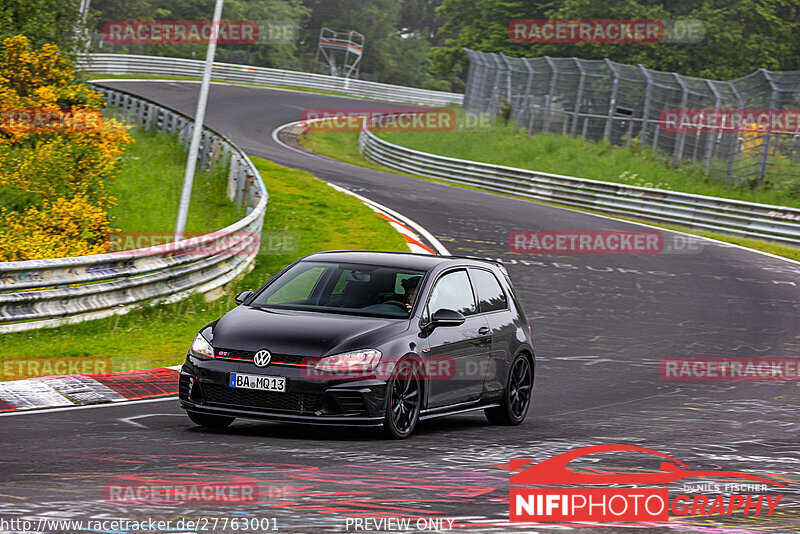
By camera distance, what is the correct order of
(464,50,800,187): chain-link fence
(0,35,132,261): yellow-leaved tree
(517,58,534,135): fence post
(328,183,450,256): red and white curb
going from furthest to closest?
(517,58,534,135): fence post, (464,50,800,187): chain-link fence, (328,183,450,256): red and white curb, (0,35,132,261): yellow-leaved tree

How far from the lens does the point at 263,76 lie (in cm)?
6812

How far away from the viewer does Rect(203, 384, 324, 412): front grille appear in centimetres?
816

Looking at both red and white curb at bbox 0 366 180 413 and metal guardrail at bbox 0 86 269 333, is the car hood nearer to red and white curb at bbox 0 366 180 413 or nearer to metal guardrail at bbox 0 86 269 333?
red and white curb at bbox 0 366 180 413

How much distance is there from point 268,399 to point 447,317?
65.0 inches

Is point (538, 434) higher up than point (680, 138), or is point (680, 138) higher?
point (680, 138)

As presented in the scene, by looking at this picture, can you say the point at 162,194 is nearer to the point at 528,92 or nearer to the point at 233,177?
the point at 233,177

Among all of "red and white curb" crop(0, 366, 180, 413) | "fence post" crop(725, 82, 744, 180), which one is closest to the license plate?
"red and white curb" crop(0, 366, 180, 413)

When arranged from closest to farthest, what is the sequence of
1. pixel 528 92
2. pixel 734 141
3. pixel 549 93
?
pixel 734 141
pixel 549 93
pixel 528 92

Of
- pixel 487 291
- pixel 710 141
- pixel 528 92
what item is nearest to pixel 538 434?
pixel 487 291

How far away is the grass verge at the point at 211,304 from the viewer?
12227mm

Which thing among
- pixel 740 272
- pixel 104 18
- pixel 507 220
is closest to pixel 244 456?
pixel 740 272

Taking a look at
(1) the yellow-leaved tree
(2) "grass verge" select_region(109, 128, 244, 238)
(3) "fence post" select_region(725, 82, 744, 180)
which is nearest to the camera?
(1) the yellow-leaved tree

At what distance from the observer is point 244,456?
7414mm

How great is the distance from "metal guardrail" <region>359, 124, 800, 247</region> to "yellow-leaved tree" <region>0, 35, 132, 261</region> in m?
15.0
